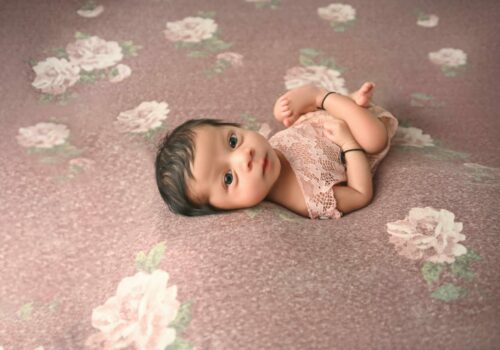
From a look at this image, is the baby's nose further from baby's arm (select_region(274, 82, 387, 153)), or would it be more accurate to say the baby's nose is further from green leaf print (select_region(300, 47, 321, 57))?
green leaf print (select_region(300, 47, 321, 57))

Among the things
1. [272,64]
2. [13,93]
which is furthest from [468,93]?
[13,93]

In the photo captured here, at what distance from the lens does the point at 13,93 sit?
1.21 meters

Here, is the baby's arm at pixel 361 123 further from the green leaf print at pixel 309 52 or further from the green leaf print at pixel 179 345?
the green leaf print at pixel 179 345

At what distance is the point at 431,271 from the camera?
0.70 meters

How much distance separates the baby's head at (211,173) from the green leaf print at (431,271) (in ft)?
0.98

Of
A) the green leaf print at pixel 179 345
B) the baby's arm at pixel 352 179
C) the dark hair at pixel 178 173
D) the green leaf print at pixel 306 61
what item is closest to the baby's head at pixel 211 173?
the dark hair at pixel 178 173

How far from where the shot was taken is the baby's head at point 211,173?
0.88 metres

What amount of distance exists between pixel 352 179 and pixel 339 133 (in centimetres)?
11

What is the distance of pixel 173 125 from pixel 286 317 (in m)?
0.59

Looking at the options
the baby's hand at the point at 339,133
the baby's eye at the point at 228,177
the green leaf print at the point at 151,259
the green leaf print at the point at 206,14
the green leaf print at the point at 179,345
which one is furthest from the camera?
the green leaf print at the point at 206,14

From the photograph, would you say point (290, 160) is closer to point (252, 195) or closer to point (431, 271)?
point (252, 195)

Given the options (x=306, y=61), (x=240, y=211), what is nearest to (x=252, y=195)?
(x=240, y=211)

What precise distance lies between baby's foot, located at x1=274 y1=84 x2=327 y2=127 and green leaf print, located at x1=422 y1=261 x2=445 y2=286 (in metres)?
0.47

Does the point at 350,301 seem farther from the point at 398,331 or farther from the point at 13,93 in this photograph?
the point at 13,93
